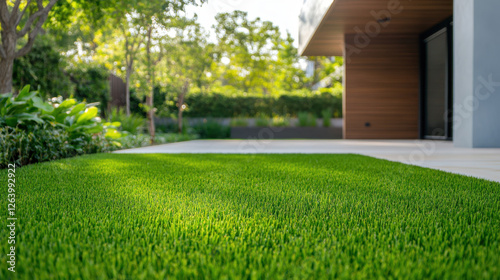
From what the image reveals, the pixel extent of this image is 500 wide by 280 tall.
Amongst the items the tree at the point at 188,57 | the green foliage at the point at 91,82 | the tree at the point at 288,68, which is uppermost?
the tree at the point at 288,68

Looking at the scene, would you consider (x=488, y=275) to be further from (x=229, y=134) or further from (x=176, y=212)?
(x=229, y=134)

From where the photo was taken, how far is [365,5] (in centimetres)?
780

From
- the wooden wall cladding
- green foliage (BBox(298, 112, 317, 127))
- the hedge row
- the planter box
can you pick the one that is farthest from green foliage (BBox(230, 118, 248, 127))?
the wooden wall cladding

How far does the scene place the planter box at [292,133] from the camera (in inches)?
533

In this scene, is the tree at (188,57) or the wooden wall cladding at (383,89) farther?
the tree at (188,57)

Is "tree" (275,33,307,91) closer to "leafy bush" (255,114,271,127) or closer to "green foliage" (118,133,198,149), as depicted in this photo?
"leafy bush" (255,114,271,127)

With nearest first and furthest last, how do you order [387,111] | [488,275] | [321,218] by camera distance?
[488,275], [321,218], [387,111]

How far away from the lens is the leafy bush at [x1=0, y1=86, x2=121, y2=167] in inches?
154

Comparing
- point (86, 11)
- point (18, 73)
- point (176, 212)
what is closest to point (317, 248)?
point (176, 212)

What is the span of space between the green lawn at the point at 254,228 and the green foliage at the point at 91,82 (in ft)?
25.6

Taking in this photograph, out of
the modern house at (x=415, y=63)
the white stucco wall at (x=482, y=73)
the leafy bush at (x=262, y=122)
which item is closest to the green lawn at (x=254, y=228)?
the white stucco wall at (x=482, y=73)

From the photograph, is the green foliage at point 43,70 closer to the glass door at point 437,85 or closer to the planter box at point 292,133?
the planter box at point 292,133

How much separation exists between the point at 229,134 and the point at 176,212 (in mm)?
12011

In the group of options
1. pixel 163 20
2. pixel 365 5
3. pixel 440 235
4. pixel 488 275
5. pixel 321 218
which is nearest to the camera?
pixel 488 275
